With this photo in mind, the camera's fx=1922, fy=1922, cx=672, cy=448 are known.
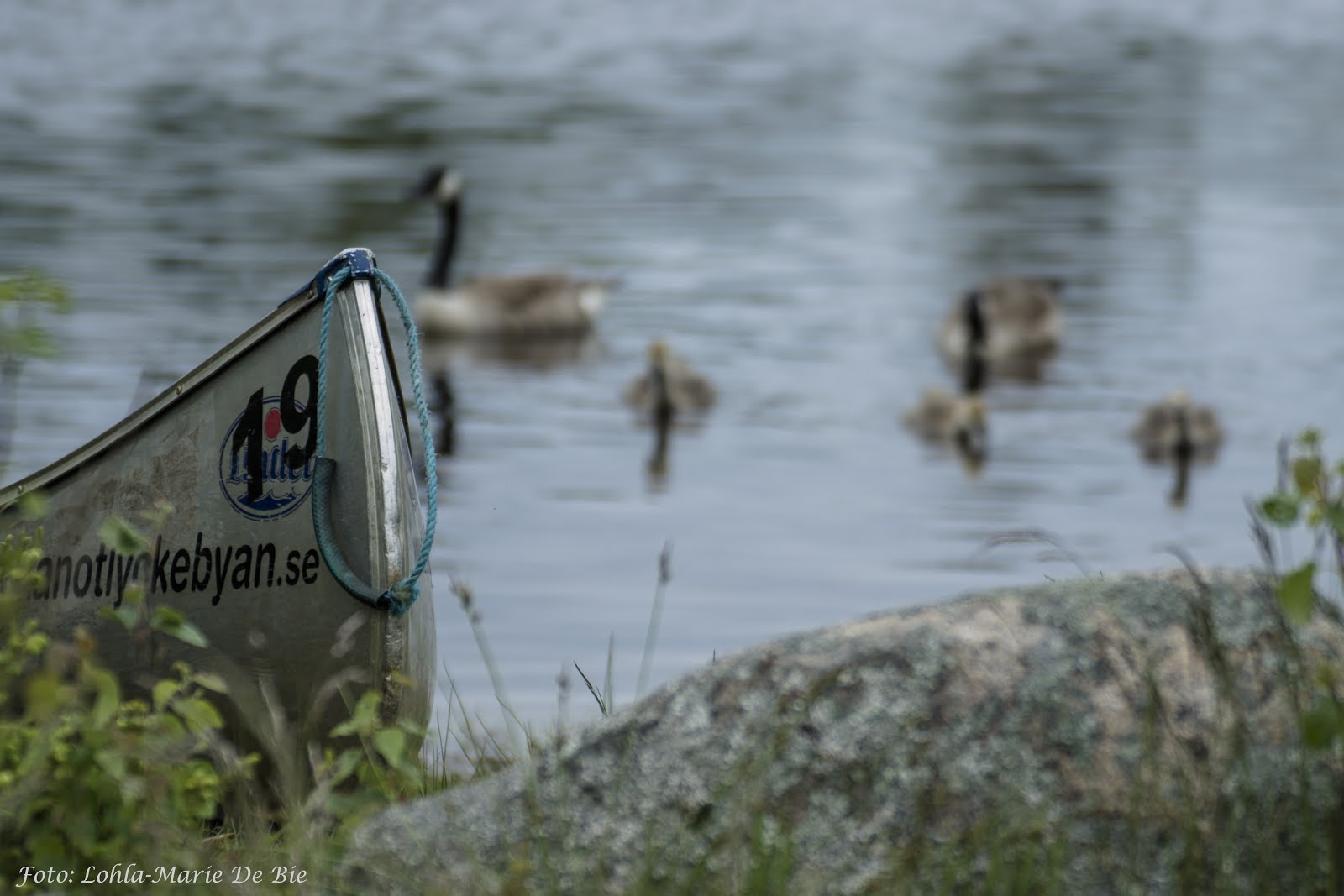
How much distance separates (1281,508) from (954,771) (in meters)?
0.80

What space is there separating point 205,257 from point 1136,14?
1675 inches

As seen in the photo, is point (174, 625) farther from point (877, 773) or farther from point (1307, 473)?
point (1307, 473)

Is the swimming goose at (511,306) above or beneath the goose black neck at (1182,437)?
above

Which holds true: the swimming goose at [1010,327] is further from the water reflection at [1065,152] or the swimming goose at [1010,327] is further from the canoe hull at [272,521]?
the canoe hull at [272,521]

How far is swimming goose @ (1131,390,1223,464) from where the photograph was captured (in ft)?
40.7

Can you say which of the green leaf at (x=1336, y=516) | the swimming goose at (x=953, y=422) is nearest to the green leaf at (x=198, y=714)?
the green leaf at (x=1336, y=516)

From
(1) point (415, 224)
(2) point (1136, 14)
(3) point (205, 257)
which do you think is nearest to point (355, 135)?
(1) point (415, 224)

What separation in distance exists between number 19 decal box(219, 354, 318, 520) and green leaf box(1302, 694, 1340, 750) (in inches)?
123

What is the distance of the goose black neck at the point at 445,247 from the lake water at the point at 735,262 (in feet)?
2.20

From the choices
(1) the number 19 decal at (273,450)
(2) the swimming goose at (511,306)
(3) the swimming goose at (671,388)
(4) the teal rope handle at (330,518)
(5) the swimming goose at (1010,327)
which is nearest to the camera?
(4) the teal rope handle at (330,518)

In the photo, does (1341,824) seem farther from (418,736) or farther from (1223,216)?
(1223,216)

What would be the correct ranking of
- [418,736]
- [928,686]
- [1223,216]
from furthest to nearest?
[1223,216] < [418,736] < [928,686]

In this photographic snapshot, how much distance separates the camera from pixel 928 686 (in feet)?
12.4

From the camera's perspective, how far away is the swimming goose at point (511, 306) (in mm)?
16750
